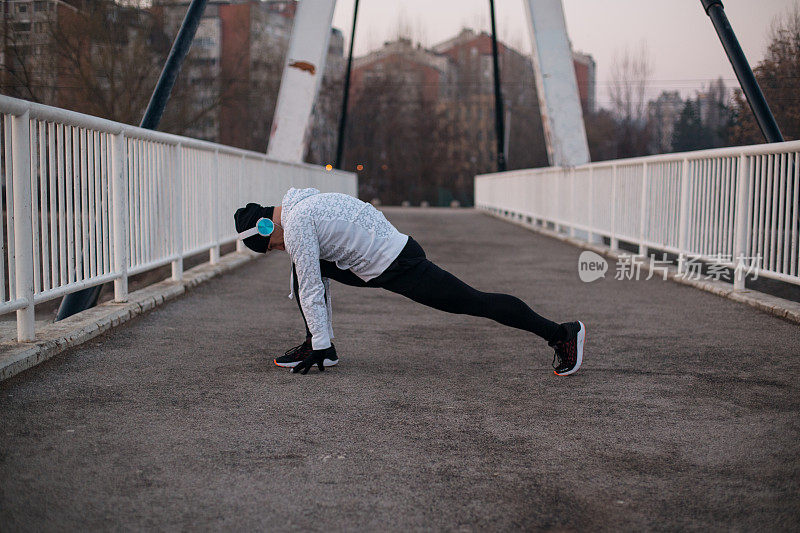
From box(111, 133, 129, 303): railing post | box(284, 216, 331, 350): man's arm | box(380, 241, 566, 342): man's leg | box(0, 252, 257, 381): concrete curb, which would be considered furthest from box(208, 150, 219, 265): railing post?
box(380, 241, 566, 342): man's leg

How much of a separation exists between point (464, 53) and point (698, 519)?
78912mm

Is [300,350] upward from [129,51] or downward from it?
downward

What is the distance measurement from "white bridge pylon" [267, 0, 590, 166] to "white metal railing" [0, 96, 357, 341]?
28.0 feet

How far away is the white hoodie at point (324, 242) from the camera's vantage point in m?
4.26

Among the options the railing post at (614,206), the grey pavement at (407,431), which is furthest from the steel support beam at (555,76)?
the grey pavement at (407,431)

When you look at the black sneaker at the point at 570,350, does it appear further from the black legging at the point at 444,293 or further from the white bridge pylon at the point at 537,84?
the white bridge pylon at the point at 537,84

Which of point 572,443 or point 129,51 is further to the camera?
point 129,51

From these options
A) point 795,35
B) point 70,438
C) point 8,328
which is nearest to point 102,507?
point 70,438

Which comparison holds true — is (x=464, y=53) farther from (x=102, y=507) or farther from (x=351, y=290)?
(x=102, y=507)

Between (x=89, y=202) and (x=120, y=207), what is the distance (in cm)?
41

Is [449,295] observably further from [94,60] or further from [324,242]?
[94,60]

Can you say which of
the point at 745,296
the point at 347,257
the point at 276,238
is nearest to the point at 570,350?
the point at 347,257

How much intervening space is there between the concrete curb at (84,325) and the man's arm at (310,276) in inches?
56.9

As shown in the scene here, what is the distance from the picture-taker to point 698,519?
99.7 inches
